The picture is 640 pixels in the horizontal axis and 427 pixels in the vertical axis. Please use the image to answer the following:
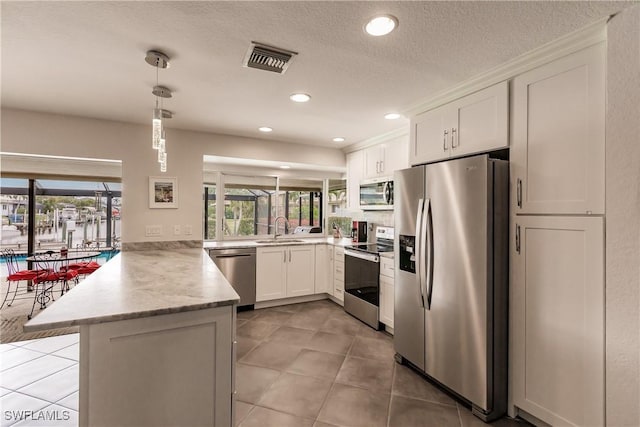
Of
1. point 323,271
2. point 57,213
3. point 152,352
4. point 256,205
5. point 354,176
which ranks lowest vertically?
point 323,271

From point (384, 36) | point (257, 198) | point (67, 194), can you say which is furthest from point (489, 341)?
point (67, 194)

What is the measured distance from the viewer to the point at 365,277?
3512 millimetres

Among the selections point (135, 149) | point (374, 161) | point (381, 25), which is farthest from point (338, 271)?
Answer: point (381, 25)

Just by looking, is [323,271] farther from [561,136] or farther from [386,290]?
[561,136]

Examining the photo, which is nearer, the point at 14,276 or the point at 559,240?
the point at 559,240

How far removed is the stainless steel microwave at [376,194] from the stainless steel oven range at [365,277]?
0.36m

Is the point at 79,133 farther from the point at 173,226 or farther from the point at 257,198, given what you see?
the point at 257,198

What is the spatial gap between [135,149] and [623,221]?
4.12 meters

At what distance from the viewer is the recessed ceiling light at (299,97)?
97.5 inches

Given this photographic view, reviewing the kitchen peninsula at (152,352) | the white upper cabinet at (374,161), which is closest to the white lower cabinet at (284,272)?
the white upper cabinet at (374,161)

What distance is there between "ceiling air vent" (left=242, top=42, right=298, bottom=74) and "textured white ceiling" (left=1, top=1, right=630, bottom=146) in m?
0.05

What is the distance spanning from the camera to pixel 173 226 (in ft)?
11.4

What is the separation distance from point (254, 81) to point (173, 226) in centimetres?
211

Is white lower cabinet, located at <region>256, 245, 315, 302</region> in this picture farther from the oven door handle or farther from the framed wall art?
the framed wall art
